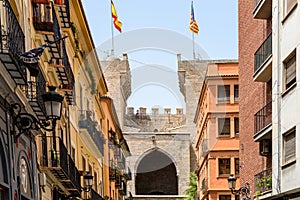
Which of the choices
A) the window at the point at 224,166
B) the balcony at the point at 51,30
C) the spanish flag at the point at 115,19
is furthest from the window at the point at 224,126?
the balcony at the point at 51,30

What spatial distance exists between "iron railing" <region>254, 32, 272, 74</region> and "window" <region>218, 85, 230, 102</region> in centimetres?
1345

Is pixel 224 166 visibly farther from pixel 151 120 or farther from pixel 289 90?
pixel 151 120

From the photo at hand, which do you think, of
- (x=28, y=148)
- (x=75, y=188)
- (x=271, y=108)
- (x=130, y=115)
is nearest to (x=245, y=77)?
(x=271, y=108)

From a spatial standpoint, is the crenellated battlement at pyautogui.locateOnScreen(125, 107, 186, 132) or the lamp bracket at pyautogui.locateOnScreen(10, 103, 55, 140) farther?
the crenellated battlement at pyautogui.locateOnScreen(125, 107, 186, 132)

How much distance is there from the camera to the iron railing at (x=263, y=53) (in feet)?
55.6

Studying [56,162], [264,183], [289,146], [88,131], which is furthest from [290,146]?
[88,131]

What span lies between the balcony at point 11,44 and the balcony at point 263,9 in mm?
9801

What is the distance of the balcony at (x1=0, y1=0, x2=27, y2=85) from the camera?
726cm

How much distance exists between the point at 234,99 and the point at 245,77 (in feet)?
33.5

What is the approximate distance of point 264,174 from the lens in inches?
692

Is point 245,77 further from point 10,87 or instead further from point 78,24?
point 10,87

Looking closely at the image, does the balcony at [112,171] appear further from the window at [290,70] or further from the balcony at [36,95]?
the balcony at [36,95]

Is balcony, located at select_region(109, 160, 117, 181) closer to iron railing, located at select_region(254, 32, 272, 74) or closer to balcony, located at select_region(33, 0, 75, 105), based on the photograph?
iron railing, located at select_region(254, 32, 272, 74)

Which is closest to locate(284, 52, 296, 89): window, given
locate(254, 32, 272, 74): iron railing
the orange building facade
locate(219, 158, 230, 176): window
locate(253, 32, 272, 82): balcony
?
locate(253, 32, 272, 82): balcony
